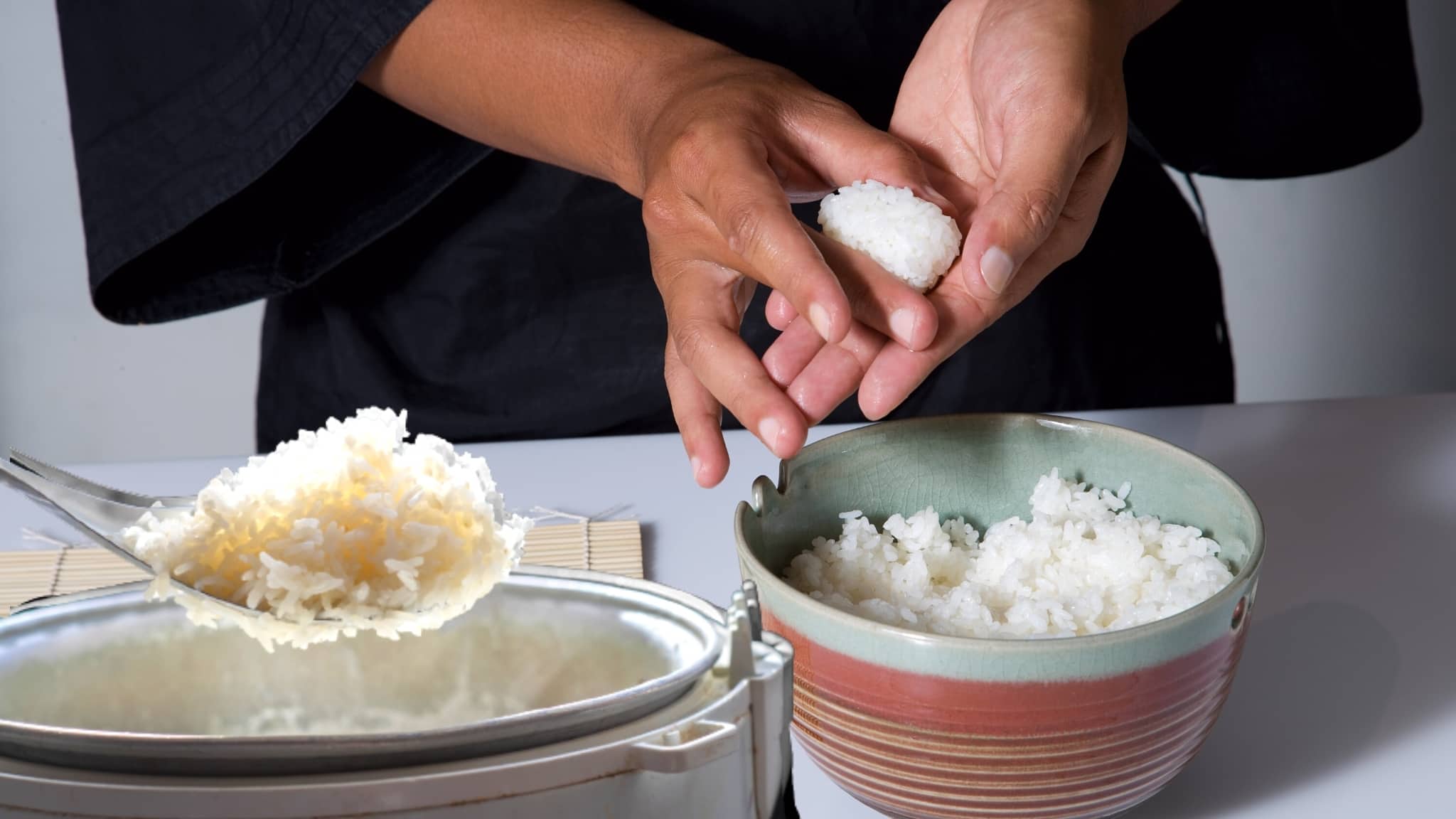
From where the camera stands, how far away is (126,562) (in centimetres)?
98

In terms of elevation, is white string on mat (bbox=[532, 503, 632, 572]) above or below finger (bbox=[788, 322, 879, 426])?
below

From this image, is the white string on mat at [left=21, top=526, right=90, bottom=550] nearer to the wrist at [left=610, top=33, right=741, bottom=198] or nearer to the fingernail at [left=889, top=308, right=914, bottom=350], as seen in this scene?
the wrist at [left=610, top=33, right=741, bottom=198]

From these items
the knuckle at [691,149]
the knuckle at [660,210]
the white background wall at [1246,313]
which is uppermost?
the knuckle at [691,149]

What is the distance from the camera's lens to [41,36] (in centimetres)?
237

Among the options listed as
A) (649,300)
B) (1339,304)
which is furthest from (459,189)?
(1339,304)

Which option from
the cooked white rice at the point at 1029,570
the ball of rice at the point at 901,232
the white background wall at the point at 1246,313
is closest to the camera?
the cooked white rice at the point at 1029,570

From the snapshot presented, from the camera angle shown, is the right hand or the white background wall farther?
the white background wall

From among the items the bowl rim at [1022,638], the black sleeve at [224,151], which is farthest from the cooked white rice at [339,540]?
the black sleeve at [224,151]

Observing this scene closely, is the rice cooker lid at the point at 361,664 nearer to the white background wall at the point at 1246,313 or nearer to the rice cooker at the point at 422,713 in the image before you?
the rice cooker at the point at 422,713

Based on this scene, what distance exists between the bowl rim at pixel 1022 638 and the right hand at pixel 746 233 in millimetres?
43

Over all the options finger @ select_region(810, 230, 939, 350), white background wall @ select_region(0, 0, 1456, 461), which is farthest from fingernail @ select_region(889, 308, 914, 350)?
white background wall @ select_region(0, 0, 1456, 461)

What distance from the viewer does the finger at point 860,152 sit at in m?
0.91

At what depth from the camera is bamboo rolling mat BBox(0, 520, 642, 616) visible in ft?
3.23

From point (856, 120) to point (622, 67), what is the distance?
22 cm
